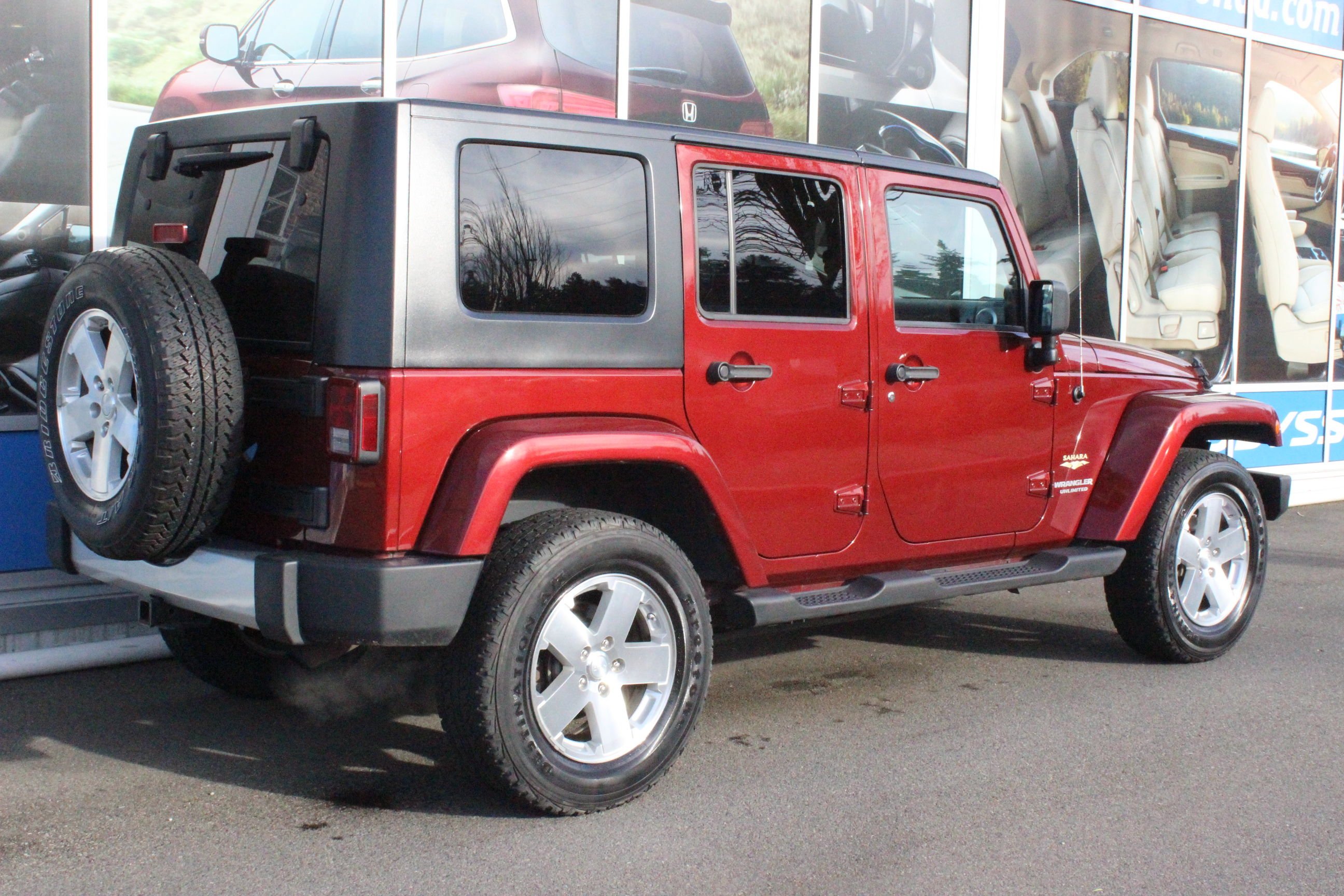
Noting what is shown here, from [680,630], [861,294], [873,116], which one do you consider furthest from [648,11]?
[680,630]

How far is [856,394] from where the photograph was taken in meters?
4.60

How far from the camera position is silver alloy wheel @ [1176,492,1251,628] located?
5.66 m

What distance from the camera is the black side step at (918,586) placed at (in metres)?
4.33

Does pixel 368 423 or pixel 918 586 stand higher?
pixel 368 423

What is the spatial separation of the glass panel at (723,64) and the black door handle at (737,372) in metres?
3.69

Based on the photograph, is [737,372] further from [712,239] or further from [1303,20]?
[1303,20]

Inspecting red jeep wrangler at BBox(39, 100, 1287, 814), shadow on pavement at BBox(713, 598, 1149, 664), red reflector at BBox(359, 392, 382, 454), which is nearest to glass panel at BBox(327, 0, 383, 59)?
red jeep wrangler at BBox(39, 100, 1287, 814)

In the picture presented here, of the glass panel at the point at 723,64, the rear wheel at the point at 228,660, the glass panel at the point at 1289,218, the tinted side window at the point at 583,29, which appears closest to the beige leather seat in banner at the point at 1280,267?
the glass panel at the point at 1289,218

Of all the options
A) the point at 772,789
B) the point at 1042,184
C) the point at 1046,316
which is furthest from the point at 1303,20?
the point at 772,789

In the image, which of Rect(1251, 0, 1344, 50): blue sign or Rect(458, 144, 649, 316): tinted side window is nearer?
Rect(458, 144, 649, 316): tinted side window

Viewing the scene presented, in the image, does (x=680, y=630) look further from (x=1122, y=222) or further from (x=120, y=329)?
(x=1122, y=222)

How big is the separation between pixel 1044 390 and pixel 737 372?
157cm

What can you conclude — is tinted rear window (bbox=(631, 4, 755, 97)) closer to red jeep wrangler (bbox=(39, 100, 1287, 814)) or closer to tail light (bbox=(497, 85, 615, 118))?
tail light (bbox=(497, 85, 615, 118))

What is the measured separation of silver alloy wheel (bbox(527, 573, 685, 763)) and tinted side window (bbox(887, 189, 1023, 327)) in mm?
1557
